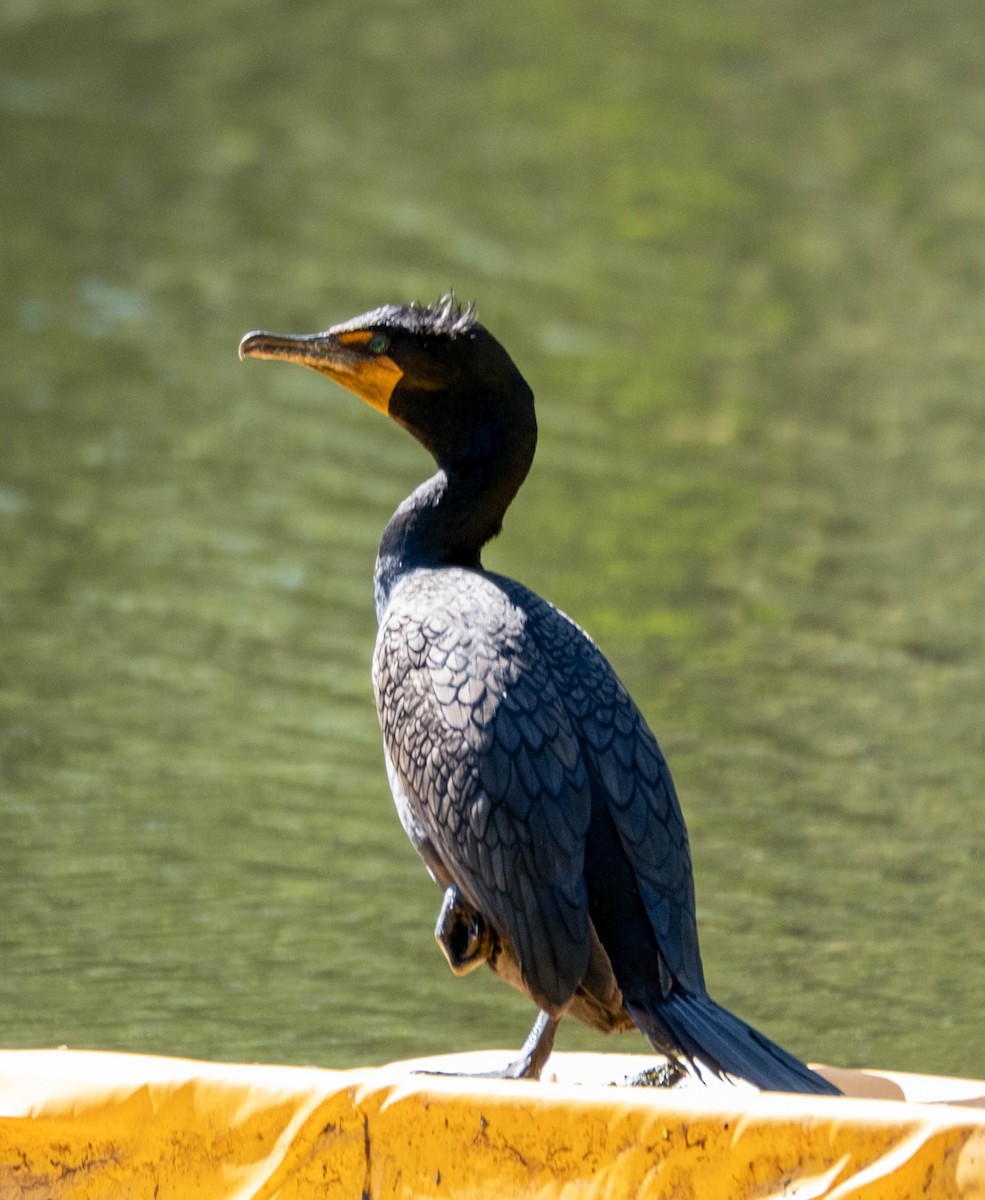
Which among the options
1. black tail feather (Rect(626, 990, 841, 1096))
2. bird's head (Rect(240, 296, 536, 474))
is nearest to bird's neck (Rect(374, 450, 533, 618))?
bird's head (Rect(240, 296, 536, 474))

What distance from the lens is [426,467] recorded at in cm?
1110

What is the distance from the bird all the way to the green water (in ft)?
4.36

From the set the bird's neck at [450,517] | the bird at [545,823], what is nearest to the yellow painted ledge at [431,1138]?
the bird at [545,823]

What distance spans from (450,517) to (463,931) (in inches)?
40.1

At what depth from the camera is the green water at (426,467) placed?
21.4ft

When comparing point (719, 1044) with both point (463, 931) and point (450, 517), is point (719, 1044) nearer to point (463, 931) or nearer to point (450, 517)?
point (463, 931)

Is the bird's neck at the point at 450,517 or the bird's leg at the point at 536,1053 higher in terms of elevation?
the bird's neck at the point at 450,517

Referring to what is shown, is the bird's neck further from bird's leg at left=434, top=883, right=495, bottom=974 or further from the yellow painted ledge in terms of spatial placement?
the yellow painted ledge

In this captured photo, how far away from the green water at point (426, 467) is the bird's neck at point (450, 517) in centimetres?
134

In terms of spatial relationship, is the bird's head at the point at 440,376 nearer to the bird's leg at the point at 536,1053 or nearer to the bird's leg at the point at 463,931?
the bird's leg at the point at 463,931

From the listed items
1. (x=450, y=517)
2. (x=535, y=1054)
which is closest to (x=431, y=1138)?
(x=535, y=1054)

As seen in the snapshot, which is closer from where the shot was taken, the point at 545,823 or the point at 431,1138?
the point at 431,1138

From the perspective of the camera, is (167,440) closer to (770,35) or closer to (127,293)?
(127,293)

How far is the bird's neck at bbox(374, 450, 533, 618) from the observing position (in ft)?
17.0
